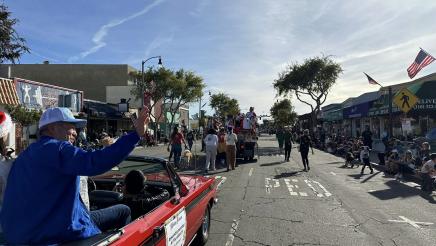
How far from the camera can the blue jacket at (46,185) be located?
279cm

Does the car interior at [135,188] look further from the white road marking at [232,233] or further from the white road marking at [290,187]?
the white road marking at [290,187]

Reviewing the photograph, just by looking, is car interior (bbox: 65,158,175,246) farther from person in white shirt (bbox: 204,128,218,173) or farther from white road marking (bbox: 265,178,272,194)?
person in white shirt (bbox: 204,128,218,173)

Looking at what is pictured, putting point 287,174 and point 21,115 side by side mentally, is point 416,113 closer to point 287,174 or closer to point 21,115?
point 287,174

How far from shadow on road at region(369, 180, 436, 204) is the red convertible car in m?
6.37

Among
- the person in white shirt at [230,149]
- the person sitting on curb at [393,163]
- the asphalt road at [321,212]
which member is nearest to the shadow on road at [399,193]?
the asphalt road at [321,212]

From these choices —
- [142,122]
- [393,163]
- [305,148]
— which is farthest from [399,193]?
[142,122]

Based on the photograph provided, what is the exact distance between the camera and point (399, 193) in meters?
11.7

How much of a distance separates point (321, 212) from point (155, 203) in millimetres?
5126

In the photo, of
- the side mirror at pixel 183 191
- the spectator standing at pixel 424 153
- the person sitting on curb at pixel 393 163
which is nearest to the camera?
the side mirror at pixel 183 191

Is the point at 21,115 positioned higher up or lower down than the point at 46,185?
higher up

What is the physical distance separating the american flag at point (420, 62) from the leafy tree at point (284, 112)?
255ft

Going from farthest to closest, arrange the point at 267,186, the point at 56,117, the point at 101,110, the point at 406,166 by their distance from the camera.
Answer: the point at 101,110 < the point at 406,166 < the point at 267,186 < the point at 56,117

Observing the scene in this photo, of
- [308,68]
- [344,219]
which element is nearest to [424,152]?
[344,219]

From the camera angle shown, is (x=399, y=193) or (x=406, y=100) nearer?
(x=399, y=193)
